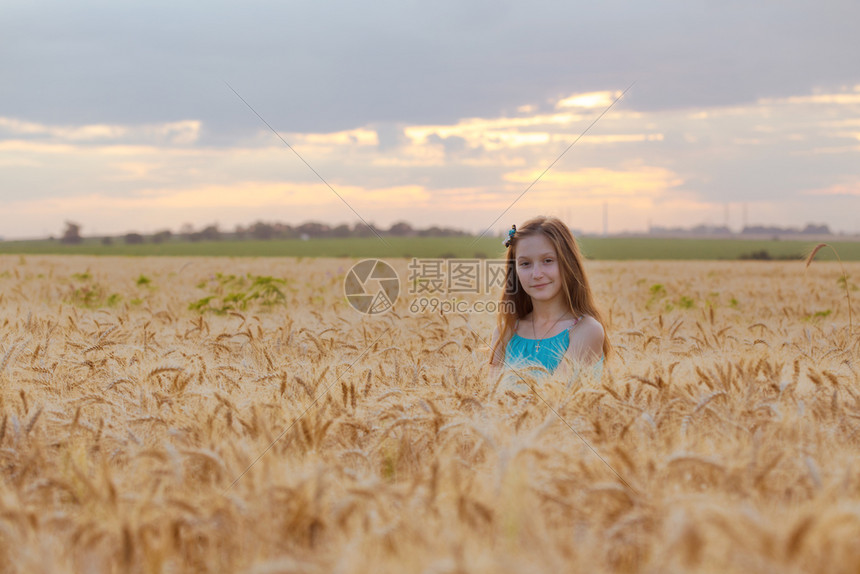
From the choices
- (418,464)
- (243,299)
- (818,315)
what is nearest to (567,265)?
(418,464)

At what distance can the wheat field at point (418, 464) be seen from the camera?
1743mm

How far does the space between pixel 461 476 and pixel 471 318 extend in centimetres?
397

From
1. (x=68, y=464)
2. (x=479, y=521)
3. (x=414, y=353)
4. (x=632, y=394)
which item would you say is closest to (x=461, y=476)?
(x=479, y=521)

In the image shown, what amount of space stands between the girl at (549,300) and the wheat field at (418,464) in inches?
13.6

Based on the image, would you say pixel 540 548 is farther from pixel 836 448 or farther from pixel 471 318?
pixel 471 318

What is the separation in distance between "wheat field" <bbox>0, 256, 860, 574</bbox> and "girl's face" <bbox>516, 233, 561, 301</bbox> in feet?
1.96

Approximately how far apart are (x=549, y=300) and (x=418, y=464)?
2.60m

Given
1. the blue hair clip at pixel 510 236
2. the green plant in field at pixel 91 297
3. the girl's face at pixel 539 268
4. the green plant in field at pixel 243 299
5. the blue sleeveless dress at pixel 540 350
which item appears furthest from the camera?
the green plant in field at pixel 91 297

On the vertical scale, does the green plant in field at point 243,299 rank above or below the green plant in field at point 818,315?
above

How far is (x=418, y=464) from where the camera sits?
8.49 ft

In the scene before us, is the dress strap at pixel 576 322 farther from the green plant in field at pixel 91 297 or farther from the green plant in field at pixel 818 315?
the green plant in field at pixel 91 297

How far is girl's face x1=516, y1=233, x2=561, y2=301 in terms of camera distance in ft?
15.7

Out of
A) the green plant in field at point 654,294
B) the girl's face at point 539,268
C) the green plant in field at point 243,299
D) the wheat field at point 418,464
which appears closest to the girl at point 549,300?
the girl's face at point 539,268

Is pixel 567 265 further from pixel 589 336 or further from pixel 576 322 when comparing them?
A: pixel 589 336
